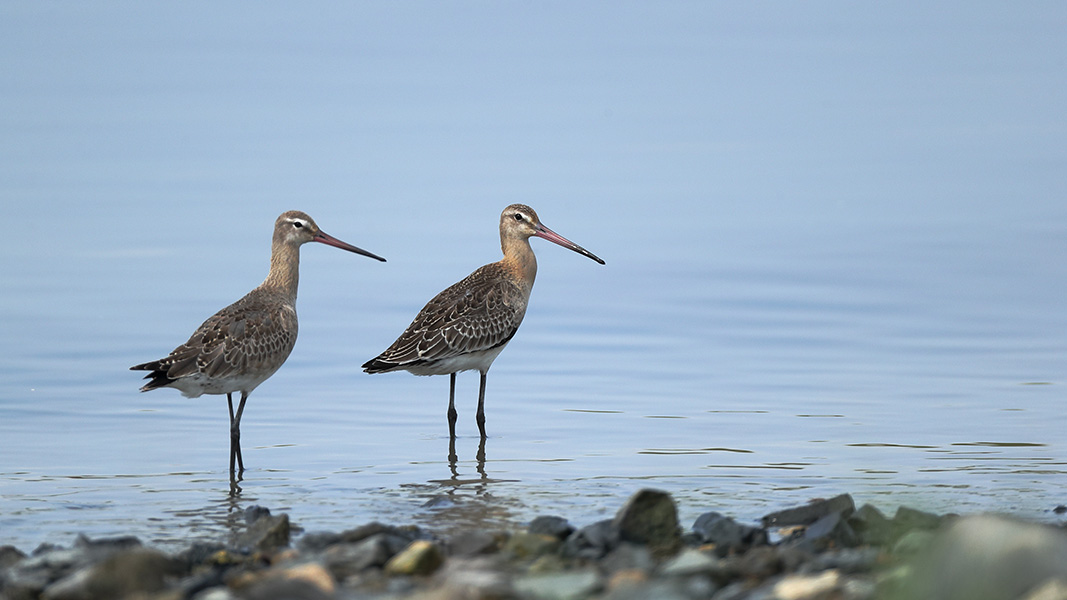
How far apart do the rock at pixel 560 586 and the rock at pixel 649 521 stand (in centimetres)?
154

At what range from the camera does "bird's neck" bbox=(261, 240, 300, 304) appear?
43.3ft

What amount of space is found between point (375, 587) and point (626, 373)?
9471 mm

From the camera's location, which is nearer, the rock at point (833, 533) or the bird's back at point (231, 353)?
the rock at point (833, 533)

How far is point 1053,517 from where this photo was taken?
9727 millimetres

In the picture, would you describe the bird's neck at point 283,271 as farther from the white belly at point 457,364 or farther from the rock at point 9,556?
the rock at point 9,556

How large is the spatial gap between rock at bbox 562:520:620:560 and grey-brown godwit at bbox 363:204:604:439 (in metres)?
5.13

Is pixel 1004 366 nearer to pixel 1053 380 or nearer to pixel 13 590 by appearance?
→ pixel 1053 380

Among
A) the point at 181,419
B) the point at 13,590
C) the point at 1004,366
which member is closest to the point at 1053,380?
the point at 1004,366

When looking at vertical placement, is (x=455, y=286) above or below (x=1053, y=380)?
above

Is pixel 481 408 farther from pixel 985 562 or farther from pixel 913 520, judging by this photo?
pixel 985 562

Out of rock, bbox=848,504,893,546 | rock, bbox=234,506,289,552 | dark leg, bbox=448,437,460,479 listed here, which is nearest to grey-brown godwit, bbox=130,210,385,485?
dark leg, bbox=448,437,460,479

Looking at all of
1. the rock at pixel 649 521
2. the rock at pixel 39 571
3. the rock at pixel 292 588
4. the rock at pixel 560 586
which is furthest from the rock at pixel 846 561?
the rock at pixel 39 571

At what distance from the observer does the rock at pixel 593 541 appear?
8.44 m

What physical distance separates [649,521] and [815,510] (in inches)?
50.0
